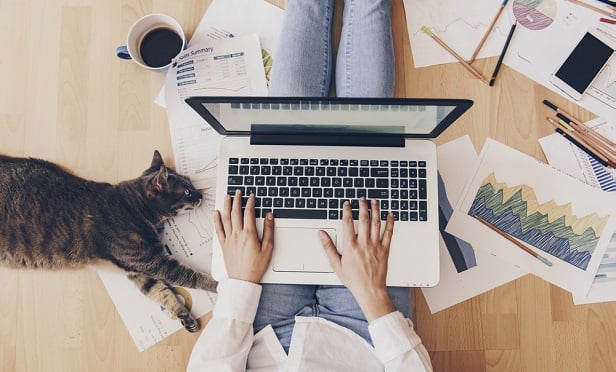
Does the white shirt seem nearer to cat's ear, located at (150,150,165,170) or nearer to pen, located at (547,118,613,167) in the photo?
cat's ear, located at (150,150,165,170)

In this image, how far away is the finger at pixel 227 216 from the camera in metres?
0.74

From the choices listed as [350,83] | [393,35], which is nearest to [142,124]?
[350,83]

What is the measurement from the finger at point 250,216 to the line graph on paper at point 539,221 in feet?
1.43

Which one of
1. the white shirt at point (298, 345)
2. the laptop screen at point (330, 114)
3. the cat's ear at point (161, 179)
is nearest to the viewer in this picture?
the laptop screen at point (330, 114)

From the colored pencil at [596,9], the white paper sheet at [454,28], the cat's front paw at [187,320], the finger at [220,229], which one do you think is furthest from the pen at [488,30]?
the cat's front paw at [187,320]

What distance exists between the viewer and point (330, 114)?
64 cm

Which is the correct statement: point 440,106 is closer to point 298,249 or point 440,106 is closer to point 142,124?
point 298,249

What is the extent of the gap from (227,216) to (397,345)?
337mm

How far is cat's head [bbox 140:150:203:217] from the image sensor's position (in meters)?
0.86

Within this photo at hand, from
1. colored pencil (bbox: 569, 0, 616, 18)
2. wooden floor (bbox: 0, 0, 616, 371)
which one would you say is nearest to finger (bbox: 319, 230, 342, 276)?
wooden floor (bbox: 0, 0, 616, 371)

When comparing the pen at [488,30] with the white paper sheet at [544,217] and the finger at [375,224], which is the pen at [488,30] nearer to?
the white paper sheet at [544,217]

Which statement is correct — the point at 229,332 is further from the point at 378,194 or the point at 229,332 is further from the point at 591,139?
the point at 591,139

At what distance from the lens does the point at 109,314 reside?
A: 890 mm

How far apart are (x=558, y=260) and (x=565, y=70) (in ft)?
1.25
